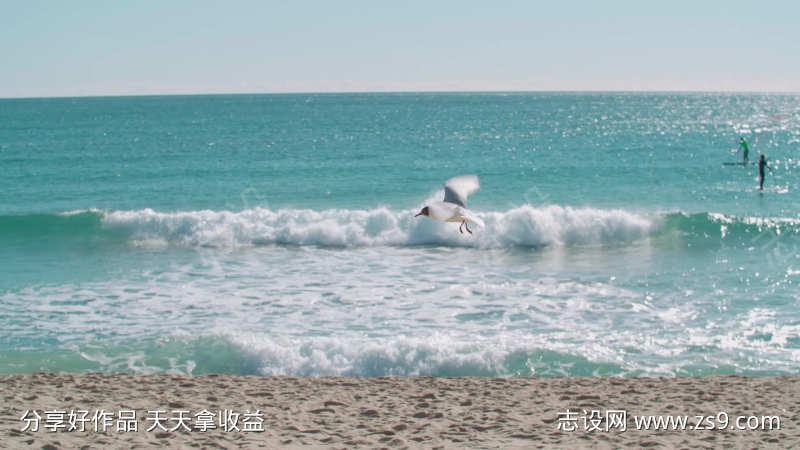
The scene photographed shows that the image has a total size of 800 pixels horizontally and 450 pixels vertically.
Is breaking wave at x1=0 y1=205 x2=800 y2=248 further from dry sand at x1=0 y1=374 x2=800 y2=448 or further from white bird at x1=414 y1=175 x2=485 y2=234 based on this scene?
white bird at x1=414 y1=175 x2=485 y2=234

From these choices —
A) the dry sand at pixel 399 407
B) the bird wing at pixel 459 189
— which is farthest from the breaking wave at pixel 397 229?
the bird wing at pixel 459 189

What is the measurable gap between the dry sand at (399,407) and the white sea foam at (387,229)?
11.0m

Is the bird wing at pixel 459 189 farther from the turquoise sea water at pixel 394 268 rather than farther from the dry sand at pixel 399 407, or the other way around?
the turquoise sea water at pixel 394 268

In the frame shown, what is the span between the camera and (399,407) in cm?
815

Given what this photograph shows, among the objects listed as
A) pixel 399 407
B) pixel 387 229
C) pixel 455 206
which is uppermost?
pixel 455 206

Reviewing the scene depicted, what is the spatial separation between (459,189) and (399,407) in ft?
14.0

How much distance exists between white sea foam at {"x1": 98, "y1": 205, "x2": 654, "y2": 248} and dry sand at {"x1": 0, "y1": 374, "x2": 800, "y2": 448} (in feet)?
36.1

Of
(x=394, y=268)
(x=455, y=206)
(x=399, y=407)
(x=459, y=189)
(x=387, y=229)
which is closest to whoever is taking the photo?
(x=455, y=206)

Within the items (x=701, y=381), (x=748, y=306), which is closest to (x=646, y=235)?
(x=748, y=306)

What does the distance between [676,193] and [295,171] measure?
19.1 meters

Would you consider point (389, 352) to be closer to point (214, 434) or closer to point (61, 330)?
point (214, 434)

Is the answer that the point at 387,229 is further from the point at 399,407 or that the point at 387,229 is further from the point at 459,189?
the point at 459,189

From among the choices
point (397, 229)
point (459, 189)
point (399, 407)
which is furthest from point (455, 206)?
point (397, 229)

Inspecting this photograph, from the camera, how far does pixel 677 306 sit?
13109mm
